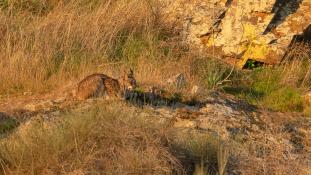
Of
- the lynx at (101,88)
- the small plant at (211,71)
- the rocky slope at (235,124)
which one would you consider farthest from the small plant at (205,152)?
the small plant at (211,71)

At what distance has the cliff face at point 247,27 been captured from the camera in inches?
388

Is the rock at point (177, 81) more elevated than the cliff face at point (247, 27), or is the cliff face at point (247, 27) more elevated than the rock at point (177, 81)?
the cliff face at point (247, 27)

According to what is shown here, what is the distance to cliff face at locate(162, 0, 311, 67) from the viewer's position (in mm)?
9867

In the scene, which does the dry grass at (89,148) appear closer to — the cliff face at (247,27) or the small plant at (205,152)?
the small plant at (205,152)

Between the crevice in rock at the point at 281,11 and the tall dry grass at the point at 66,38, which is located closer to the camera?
the tall dry grass at the point at 66,38

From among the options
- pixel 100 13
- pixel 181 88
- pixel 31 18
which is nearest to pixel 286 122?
pixel 181 88

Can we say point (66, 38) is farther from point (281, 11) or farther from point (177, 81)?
point (281, 11)

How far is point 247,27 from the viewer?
995cm

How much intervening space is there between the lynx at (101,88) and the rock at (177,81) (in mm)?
748

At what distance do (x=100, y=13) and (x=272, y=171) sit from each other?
5.35 metres

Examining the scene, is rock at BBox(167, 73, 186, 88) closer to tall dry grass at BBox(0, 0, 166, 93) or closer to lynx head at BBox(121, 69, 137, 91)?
lynx head at BBox(121, 69, 137, 91)

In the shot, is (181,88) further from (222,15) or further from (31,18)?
(31,18)

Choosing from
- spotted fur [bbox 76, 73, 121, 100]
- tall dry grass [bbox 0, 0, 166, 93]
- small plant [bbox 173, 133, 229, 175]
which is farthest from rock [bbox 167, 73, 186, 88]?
small plant [bbox 173, 133, 229, 175]

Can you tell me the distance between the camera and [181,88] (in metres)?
→ 7.70
